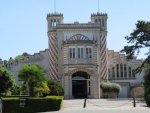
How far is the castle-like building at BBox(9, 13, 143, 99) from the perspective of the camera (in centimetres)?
7344

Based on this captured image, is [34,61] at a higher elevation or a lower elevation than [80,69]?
higher

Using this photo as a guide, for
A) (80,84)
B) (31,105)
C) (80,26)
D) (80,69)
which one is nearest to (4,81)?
(31,105)

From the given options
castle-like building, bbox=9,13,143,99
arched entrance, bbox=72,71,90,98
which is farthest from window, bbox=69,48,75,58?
arched entrance, bbox=72,71,90,98

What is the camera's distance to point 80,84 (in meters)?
75.1

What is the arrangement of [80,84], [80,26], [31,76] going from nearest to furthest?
[31,76] < [80,84] < [80,26]

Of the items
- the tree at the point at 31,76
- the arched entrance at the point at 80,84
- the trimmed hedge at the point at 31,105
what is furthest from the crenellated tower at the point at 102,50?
the trimmed hedge at the point at 31,105

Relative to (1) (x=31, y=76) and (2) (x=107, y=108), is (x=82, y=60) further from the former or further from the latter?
(2) (x=107, y=108)

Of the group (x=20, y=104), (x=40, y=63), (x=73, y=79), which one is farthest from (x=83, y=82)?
(x=20, y=104)

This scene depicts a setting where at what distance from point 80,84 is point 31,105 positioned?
110ft

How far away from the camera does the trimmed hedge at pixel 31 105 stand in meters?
41.6

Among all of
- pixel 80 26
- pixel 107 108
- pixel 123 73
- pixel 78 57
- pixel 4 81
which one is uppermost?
pixel 80 26

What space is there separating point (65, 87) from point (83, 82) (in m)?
3.50

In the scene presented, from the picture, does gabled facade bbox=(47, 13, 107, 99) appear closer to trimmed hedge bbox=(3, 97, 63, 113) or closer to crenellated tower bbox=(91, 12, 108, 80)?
crenellated tower bbox=(91, 12, 108, 80)

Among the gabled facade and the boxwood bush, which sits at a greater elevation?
the gabled facade
